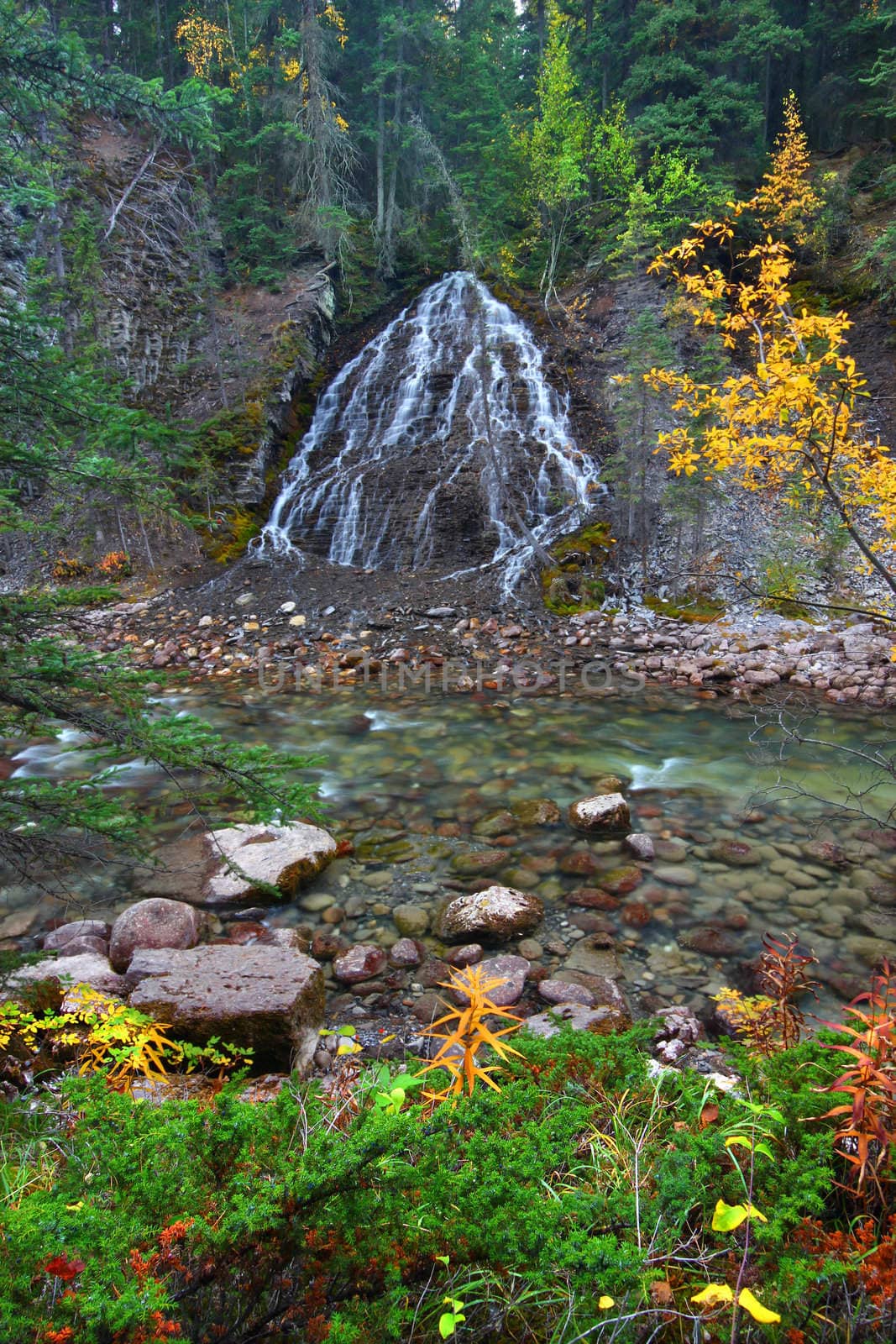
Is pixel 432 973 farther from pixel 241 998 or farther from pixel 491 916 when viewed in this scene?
pixel 241 998

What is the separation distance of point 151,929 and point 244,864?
1017mm

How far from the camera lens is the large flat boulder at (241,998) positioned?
328 cm

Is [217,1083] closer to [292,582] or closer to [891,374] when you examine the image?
[292,582]

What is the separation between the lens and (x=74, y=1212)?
1.33 metres

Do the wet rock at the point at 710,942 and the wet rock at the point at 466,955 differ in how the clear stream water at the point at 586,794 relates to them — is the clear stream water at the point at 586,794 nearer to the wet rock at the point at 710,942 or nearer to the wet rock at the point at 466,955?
the wet rock at the point at 710,942

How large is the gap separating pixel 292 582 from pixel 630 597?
7860 mm

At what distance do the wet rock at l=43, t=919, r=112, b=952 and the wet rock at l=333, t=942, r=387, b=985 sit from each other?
5.75 feet

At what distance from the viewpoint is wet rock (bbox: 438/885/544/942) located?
472 centimetres

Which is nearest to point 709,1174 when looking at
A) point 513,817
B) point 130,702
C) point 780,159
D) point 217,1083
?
point 217,1083

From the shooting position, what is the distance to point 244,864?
5391 millimetres

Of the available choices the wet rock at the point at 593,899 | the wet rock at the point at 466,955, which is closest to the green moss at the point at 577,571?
the wet rock at the point at 593,899

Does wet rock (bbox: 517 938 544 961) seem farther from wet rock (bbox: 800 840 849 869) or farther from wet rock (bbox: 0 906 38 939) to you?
wet rock (bbox: 0 906 38 939)

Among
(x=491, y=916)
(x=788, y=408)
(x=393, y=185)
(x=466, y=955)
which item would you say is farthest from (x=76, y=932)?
(x=393, y=185)

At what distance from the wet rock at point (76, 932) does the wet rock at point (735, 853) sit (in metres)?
5.18
